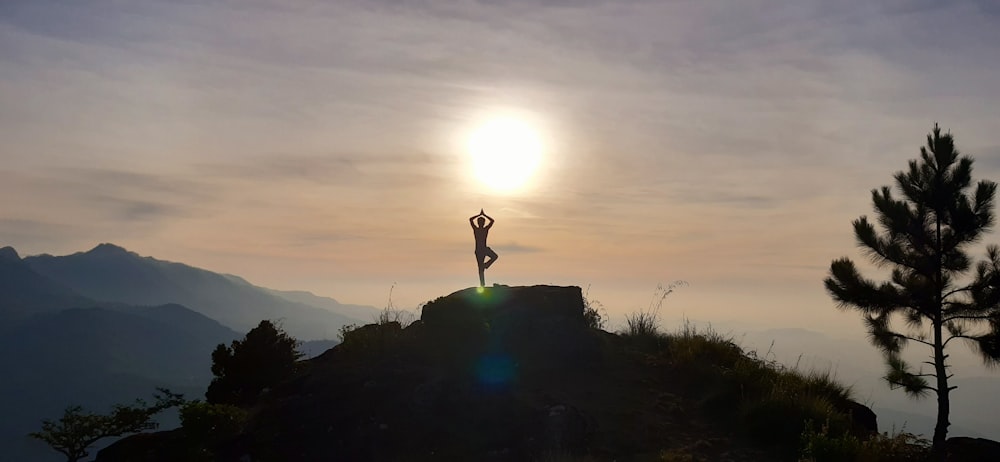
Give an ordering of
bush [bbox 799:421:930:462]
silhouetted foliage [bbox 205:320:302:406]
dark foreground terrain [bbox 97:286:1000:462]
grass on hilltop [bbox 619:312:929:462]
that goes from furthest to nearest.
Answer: silhouetted foliage [bbox 205:320:302:406] → dark foreground terrain [bbox 97:286:1000:462] → grass on hilltop [bbox 619:312:929:462] → bush [bbox 799:421:930:462]

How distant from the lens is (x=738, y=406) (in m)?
15.2

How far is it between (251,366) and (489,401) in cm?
673

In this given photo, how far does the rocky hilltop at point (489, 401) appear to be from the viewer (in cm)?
1329

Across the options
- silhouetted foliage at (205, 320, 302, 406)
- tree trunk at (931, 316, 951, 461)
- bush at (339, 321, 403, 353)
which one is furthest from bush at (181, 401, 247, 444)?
tree trunk at (931, 316, 951, 461)

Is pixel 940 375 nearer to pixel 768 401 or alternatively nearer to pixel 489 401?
pixel 768 401

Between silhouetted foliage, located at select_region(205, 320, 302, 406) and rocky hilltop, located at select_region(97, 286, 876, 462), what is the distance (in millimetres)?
715

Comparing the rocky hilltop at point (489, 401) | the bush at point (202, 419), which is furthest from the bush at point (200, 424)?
the rocky hilltop at point (489, 401)

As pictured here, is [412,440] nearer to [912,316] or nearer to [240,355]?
[240,355]

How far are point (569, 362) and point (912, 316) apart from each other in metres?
9.01

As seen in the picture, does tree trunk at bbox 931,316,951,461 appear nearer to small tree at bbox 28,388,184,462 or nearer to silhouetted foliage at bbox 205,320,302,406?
silhouetted foliage at bbox 205,320,302,406

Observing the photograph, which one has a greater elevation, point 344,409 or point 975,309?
point 975,309

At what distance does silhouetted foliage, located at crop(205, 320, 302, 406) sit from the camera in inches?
657


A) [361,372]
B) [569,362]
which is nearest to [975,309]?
[569,362]

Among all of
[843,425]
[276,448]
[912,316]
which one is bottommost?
[276,448]
